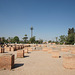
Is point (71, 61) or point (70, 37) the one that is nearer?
point (71, 61)

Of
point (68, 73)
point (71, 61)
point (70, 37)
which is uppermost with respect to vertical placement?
point (70, 37)

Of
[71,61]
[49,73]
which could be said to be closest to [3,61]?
[49,73]

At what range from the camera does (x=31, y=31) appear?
7519 cm

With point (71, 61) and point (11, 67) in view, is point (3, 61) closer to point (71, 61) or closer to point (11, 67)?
point (11, 67)

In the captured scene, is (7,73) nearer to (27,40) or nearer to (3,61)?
(3,61)

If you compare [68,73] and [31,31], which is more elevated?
[31,31]

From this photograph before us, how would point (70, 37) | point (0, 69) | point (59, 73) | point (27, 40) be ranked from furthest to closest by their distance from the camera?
point (27, 40), point (70, 37), point (0, 69), point (59, 73)

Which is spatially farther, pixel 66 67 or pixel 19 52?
pixel 19 52

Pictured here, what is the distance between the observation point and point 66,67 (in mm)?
6547

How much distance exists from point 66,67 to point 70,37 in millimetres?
43502

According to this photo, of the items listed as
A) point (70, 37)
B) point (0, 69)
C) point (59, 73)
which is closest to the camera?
point (59, 73)

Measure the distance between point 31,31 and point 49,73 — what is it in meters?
70.2

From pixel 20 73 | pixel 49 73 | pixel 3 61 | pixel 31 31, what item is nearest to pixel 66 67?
pixel 49 73

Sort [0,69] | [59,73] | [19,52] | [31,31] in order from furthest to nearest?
A: [31,31] → [19,52] → [0,69] → [59,73]
